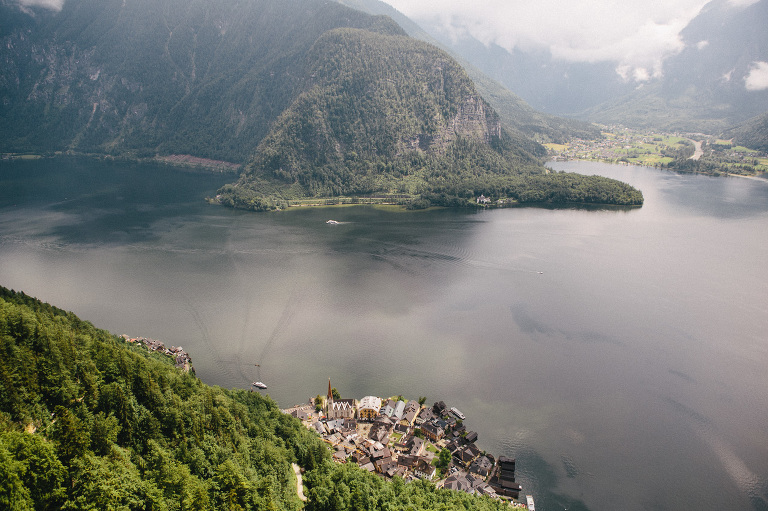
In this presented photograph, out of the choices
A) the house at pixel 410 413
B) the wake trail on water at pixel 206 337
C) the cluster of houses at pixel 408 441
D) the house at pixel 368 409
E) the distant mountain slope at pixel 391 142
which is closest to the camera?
the cluster of houses at pixel 408 441

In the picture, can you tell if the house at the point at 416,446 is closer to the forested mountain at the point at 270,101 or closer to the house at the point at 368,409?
the house at the point at 368,409

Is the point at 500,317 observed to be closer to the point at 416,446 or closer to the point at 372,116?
the point at 416,446

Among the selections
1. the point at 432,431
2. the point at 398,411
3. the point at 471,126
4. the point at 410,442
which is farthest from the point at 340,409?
the point at 471,126

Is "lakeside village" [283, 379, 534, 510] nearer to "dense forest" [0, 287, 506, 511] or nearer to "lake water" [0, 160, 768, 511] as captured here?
"lake water" [0, 160, 768, 511]

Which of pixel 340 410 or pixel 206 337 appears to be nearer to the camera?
pixel 340 410

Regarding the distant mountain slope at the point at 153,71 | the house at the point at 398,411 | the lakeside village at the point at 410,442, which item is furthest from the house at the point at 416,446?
the distant mountain slope at the point at 153,71

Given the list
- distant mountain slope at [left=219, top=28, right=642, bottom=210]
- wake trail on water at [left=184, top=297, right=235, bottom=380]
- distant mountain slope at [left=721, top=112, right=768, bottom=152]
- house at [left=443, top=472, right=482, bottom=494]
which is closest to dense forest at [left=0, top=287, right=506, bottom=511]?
house at [left=443, top=472, right=482, bottom=494]
